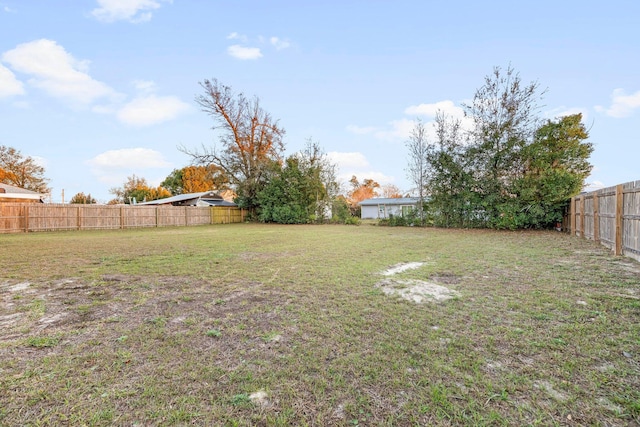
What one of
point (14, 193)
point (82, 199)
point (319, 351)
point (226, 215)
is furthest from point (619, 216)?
point (82, 199)

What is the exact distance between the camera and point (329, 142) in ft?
63.4

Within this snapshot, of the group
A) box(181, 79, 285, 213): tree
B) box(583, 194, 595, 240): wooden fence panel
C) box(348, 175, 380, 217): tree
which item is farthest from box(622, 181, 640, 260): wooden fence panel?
box(348, 175, 380, 217): tree

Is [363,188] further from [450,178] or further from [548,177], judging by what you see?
[548,177]

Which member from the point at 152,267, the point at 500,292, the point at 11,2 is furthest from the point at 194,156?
the point at 500,292

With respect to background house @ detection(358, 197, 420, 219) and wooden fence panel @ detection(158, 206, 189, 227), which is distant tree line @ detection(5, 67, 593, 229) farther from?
background house @ detection(358, 197, 420, 219)

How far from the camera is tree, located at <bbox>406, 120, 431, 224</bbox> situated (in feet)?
49.7

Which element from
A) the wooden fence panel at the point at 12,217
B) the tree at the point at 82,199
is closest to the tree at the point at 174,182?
the tree at the point at 82,199

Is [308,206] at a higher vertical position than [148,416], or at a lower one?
higher

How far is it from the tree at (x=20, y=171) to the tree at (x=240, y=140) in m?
18.8

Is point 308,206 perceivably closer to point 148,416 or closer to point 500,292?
point 500,292

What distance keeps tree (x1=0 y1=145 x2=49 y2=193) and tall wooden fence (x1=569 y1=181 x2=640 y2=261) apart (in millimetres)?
38949

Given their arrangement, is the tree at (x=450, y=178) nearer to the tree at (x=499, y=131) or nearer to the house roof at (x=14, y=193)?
the tree at (x=499, y=131)

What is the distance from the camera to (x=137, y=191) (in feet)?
120

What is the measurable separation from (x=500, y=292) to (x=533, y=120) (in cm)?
1218
